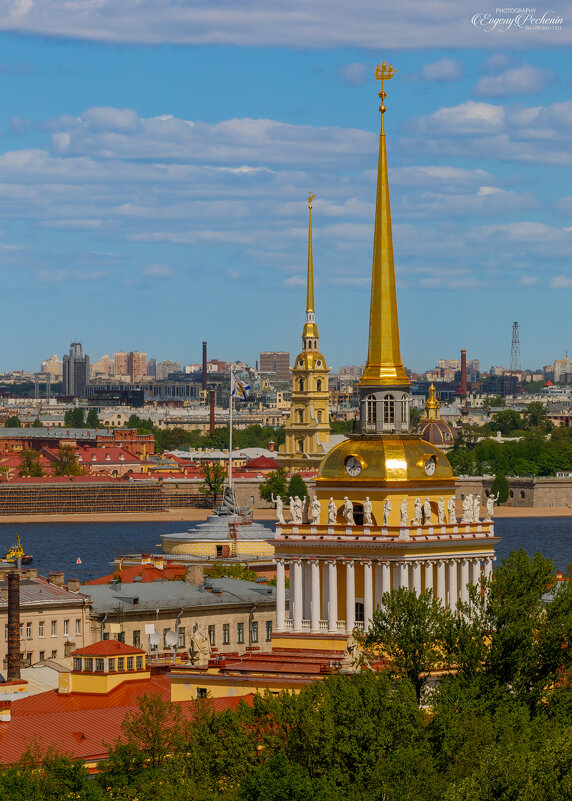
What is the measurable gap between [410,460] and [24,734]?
900cm

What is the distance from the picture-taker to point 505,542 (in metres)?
139

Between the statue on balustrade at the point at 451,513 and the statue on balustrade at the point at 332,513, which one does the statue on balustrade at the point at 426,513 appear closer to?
the statue on balustrade at the point at 451,513

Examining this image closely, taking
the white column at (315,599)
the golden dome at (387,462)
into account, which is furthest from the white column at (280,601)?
the golden dome at (387,462)

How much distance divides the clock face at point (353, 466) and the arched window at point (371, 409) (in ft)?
3.94

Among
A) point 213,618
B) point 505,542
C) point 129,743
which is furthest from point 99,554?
point 129,743

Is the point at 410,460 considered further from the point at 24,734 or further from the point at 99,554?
the point at 99,554

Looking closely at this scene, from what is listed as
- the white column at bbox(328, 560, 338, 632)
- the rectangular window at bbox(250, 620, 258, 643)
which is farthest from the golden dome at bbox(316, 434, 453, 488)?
the rectangular window at bbox(250, 620, 258, 643)

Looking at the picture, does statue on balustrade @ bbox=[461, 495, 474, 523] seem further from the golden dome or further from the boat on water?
the boat on water

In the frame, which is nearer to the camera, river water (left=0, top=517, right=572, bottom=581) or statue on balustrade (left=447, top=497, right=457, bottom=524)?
statue on balustrade (left=447, top=497, right=457, bottom=524)

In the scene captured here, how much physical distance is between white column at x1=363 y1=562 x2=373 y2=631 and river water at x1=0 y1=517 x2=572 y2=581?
5217 centimetres

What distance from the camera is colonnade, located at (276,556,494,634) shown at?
47156mm

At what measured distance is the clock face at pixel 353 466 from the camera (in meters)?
48.6

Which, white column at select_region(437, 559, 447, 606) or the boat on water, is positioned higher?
white column at select_region(437, 559, 447, 606)

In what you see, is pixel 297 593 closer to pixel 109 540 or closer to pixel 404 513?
pixel 404 513
